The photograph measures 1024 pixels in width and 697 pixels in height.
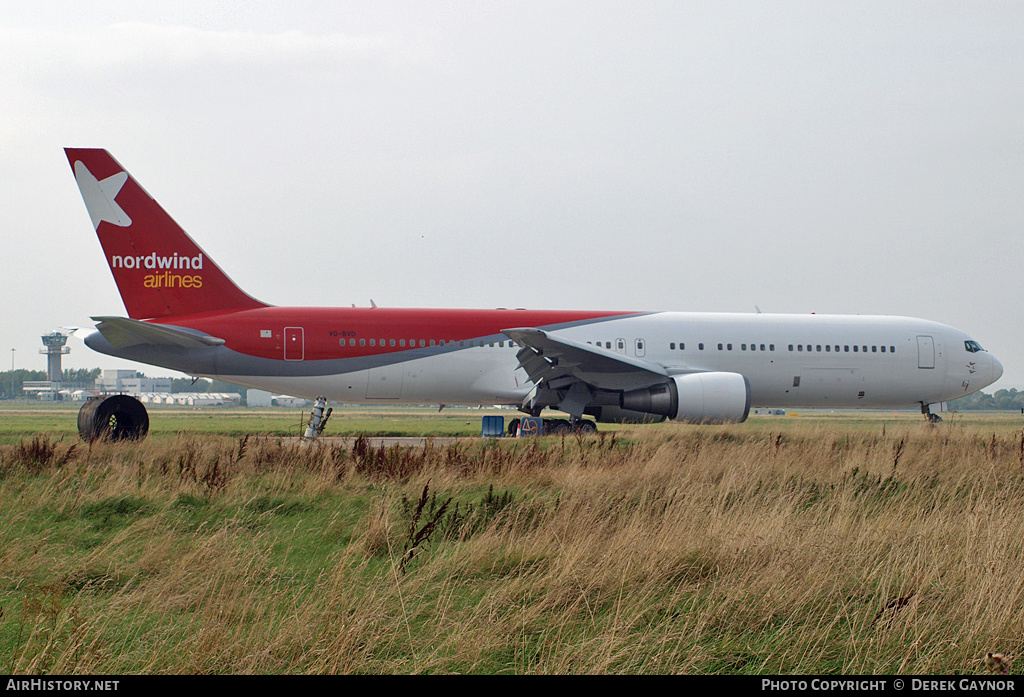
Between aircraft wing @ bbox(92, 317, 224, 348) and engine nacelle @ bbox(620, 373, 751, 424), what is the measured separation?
1051cm

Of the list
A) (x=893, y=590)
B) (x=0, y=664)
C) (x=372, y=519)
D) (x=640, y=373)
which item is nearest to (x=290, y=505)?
(x=372, y=519)

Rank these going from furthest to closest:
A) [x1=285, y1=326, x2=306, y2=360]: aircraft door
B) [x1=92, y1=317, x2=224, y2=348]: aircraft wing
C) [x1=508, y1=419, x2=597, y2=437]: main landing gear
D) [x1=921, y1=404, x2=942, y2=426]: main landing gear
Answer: [x1=921, y1=404, x2=942, y2=426]: main landing gear, [x1=285, y1=326, x2=306, y2=360]: aircraft door, [x1=508, y1=419, x2=597, y2=437]: main landing gear, [x1=92, y1=317, x2=224, y2=348]: aircraft wing

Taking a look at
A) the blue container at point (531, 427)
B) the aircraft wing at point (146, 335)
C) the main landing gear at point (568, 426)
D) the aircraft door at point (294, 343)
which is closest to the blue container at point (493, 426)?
the main landing gear at point (568, 426)

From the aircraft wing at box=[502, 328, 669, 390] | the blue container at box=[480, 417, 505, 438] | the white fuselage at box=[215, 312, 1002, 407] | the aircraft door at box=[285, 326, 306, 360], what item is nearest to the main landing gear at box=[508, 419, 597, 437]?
the blue container at box=[480, 417, 505, 438]

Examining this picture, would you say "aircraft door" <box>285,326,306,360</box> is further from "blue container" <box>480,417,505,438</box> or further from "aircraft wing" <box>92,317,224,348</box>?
"blue container" <box>480,417,505,438</box>

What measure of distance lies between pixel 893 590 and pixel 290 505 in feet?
17.6

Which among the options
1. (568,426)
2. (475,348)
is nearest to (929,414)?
(568,426)

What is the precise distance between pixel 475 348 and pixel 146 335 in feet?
25.1

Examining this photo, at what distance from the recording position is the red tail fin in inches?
801

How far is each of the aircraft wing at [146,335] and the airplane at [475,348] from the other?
40mm

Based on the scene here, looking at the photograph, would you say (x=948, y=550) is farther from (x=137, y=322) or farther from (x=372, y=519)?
(x=137, y=322)

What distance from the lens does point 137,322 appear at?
18.5 m

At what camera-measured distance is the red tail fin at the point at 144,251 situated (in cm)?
2034
